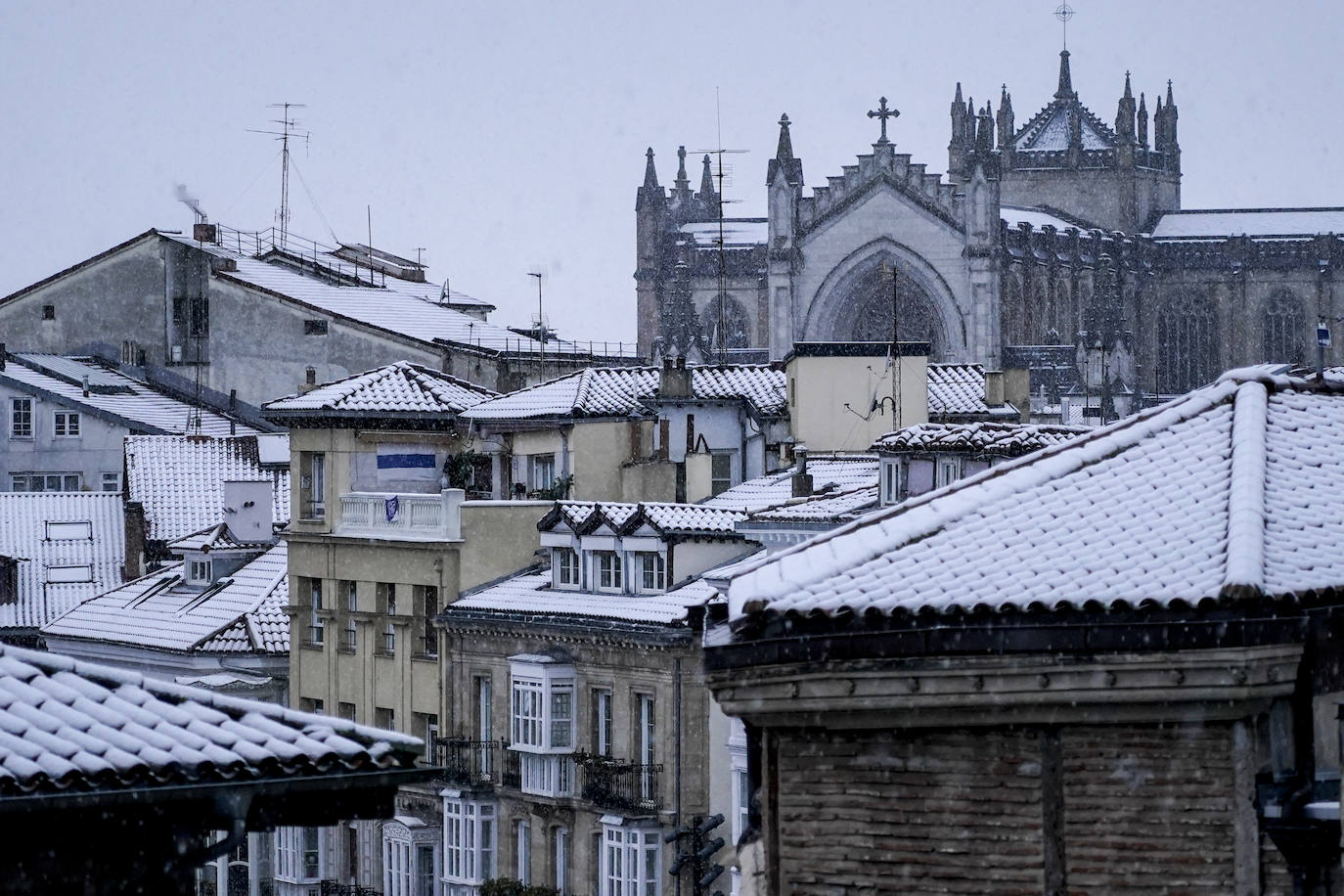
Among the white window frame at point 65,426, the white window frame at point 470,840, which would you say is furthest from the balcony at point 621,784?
the white window frame at point 65,426

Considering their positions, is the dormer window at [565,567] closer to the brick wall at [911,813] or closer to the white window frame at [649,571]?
the white window frame at [649,571]

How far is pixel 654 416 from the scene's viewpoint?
50.7m

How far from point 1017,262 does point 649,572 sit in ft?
237

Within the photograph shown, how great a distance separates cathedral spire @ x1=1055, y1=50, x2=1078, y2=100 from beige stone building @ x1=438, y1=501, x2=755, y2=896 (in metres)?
99.8

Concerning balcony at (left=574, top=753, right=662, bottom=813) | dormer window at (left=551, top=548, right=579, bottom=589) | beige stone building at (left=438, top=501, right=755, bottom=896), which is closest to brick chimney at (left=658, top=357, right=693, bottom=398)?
beige stone building at (left=438, top=501, right=755, bottom=896)

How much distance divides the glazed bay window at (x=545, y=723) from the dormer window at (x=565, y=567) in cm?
147

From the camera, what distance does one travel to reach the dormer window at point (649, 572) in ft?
137

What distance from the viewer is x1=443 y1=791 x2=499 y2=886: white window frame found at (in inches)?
1700

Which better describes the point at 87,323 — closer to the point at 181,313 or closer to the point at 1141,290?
the point at 181,313

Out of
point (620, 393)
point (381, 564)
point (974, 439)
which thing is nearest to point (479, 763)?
point (381, 564)

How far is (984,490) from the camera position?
15797 millimetres

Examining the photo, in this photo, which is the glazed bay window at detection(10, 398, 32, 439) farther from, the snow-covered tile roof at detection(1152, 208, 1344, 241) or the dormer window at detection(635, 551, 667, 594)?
the snow-covered tile roof at detection(1152, 208, 1344, 241)

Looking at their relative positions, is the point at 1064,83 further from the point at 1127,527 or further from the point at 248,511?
the point at 1127,527

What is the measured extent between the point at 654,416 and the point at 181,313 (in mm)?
27886
